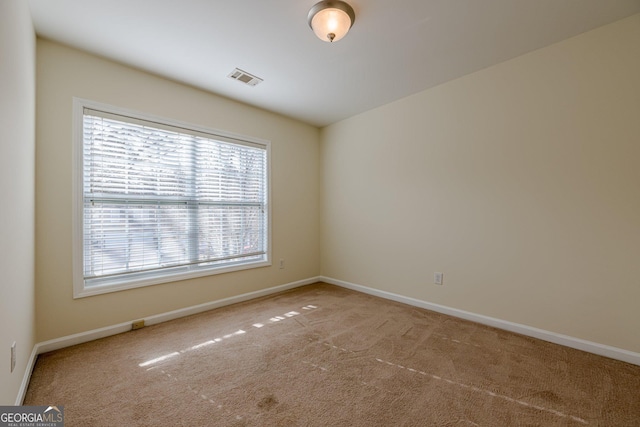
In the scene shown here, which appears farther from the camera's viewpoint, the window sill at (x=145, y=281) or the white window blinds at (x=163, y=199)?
the white window blinds at (x=163, y=199)

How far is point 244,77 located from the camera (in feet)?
9.24

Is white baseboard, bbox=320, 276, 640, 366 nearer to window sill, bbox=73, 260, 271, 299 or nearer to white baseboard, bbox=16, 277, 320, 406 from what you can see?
white baseboard, bbox=16, 277, 320, 406

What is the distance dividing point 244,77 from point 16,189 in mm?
2069

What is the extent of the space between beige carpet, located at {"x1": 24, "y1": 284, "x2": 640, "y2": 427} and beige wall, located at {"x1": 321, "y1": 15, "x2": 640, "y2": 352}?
1.53ft

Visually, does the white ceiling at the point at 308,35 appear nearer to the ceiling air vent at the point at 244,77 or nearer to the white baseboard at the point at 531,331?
the ceiling air vent at the point at 244,77

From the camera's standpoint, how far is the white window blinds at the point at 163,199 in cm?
246

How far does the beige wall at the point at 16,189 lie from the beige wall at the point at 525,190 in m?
3.33

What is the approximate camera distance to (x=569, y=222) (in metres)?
2.25

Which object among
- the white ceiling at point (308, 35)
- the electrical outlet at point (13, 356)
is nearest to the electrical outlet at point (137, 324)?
the electrical outlet at point (13, 356)

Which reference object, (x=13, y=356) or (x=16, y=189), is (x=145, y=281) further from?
(x=16, y=189)

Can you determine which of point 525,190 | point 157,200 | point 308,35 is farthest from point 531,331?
point 157,200

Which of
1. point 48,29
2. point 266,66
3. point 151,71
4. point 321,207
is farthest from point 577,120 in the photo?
point 48,29

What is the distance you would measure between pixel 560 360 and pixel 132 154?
4157 mm

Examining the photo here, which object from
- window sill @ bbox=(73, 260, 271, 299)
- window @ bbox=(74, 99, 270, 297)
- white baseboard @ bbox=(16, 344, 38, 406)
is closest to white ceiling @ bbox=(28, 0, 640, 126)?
window @ bbox=(74, 99, 270, 297)
